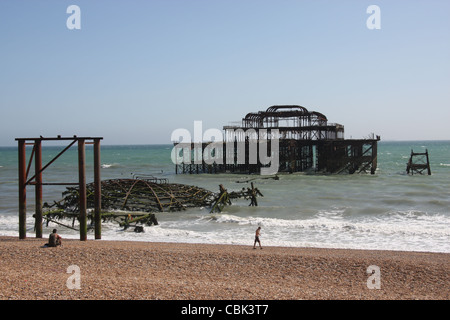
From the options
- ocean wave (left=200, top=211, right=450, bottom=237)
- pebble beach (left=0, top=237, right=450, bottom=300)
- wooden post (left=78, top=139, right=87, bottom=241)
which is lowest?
ocean wave (left=200, top=211, right=450, bottom=237)

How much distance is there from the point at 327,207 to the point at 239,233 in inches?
394

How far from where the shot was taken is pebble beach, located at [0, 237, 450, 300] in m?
9.16

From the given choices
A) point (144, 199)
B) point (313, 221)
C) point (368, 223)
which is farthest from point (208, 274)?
point (144, 199)

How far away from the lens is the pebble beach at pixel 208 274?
916 centimetres

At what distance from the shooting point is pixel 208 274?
36.9 ft

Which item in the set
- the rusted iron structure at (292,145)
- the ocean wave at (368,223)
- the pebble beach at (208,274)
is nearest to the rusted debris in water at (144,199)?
the ocean wave at (368,223)

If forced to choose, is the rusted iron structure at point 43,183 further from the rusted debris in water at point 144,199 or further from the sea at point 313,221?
the rusted debris in water at point 144,199

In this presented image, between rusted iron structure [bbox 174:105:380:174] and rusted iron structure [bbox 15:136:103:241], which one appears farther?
rusted iron structure [bbox 174:105:380:174]

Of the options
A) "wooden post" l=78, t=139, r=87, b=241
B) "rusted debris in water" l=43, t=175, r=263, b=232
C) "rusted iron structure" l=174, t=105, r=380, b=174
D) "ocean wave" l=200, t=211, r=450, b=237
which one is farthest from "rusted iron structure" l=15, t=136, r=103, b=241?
"rusted iron structure" l=174, t=105, r=380, b=174

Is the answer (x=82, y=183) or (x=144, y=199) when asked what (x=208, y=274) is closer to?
(x=82, y=183)

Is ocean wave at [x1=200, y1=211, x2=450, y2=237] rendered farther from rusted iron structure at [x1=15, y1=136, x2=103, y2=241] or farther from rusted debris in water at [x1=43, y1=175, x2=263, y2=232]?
rusted iron structure at [x1=15, y1=136, x2=103, y2=241]

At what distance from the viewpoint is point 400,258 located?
13.7 m

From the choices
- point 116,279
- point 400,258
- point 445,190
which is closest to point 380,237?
point 400,258
